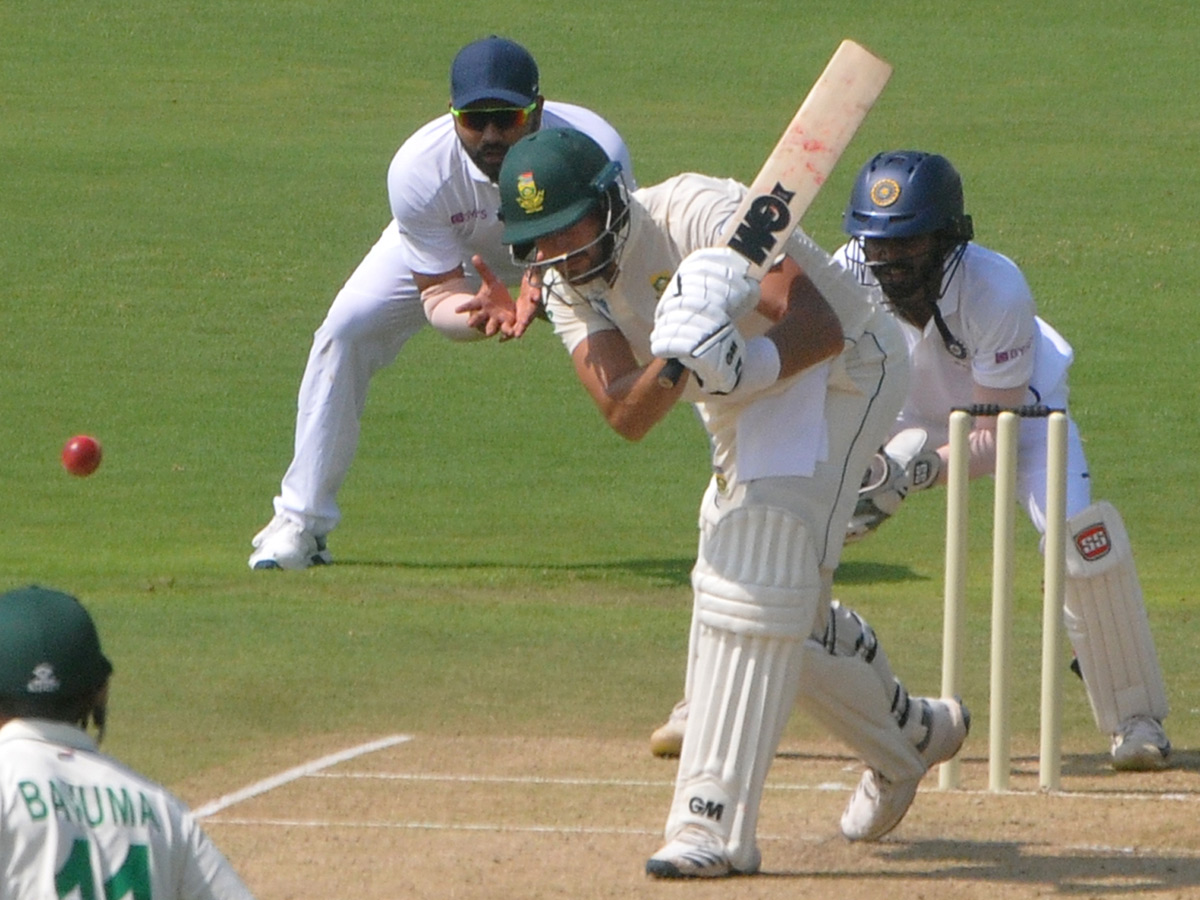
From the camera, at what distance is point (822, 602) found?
4848 millimetres

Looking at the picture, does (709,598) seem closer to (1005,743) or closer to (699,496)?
(1005,743)

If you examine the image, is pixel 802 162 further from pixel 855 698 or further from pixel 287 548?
pixel 287 548

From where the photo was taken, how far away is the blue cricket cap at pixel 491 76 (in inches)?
286

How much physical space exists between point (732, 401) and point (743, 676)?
0.57 meters

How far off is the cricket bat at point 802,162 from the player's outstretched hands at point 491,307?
712 mm

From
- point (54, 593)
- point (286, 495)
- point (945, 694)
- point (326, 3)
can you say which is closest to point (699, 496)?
point (286, 495)

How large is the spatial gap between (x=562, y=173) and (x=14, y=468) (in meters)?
6.50

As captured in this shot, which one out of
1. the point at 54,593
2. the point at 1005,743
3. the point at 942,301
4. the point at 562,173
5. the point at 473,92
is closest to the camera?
the point at 54,593

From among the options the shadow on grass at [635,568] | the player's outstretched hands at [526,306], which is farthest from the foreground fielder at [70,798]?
the shadow on grass at [635,568]

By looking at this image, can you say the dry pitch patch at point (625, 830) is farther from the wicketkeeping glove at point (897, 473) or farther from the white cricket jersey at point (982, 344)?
the white cricket jersey at point (982, 344)

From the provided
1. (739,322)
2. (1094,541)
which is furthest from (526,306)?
(1094,541)

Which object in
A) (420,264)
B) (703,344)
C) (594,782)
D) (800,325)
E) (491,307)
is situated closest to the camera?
(703,344)

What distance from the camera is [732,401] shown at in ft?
15.4

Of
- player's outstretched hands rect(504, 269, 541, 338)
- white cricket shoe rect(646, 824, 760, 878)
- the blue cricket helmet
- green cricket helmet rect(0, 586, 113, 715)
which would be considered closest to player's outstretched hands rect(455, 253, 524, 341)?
player's outstretched hands rect(504, 269, 541, 338)
